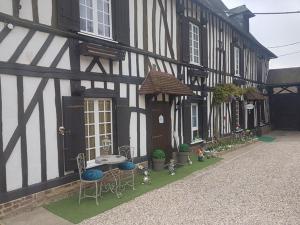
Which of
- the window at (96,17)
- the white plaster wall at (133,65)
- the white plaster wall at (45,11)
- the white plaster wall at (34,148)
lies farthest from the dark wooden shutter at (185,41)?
the white plaster wall at (34,148)

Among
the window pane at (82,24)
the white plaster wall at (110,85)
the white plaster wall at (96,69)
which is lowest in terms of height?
the white plaster wall at (110,85)

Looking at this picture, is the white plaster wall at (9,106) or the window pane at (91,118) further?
the window pane at (91,118)

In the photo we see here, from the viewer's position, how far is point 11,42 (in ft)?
15.9

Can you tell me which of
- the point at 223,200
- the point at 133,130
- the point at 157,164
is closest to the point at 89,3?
the point at 133,130

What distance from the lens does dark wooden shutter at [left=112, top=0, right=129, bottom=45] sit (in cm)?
698

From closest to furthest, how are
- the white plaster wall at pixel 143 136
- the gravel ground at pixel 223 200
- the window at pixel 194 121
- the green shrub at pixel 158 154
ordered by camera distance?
the gravel ground at pixel 223 200
the white plaster wall at pixel 143 136
the green shrub at pixel 158 154
the window at pixel 194 121

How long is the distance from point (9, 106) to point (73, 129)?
4.36ft

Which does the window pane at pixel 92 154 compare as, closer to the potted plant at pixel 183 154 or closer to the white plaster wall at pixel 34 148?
the white plaster wall at pixel 34 148

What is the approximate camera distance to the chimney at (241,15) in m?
17.2

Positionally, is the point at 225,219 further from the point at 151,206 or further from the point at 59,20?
the point at 59,20

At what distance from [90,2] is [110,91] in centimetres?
195

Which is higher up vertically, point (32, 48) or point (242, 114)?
point (32, 48)

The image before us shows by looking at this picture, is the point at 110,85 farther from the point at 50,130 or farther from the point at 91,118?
the point at 50,130

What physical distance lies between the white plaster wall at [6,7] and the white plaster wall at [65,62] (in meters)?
1.19
